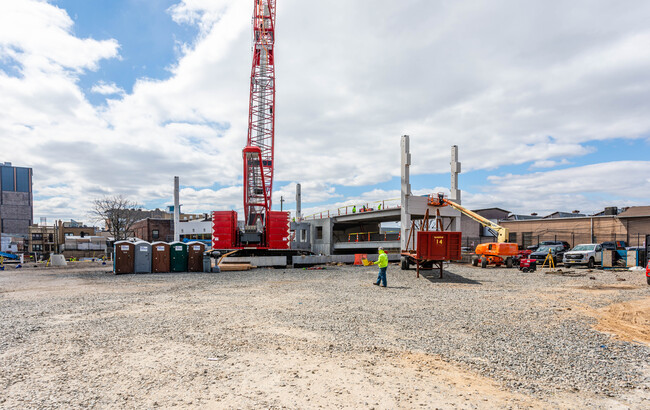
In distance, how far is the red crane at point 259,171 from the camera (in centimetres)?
3155

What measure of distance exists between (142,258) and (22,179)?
442ft

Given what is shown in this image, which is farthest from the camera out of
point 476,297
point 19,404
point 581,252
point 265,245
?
point 265,245

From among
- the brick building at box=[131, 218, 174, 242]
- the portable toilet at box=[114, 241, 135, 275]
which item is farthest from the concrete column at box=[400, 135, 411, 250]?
the brick building at box=[131, 218, 174, 242]

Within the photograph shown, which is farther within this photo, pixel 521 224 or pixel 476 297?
pixel 521 224

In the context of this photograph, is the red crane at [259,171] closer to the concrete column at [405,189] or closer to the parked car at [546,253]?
the concrete column at [405,189]

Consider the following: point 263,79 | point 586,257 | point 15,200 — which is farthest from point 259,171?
point 15,200

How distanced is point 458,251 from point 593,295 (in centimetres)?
655

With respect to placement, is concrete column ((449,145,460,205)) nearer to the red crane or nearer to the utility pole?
the red crane

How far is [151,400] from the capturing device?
15.5ft

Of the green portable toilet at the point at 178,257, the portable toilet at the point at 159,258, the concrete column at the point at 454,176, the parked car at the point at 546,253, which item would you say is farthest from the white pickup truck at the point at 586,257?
the portable toilet at the point at 159,258

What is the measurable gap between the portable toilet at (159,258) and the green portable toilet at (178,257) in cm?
36

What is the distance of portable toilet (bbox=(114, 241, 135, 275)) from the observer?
21.8 m

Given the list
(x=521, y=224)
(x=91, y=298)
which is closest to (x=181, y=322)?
(x=91, y=298)

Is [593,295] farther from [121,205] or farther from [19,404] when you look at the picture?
[121,205]
